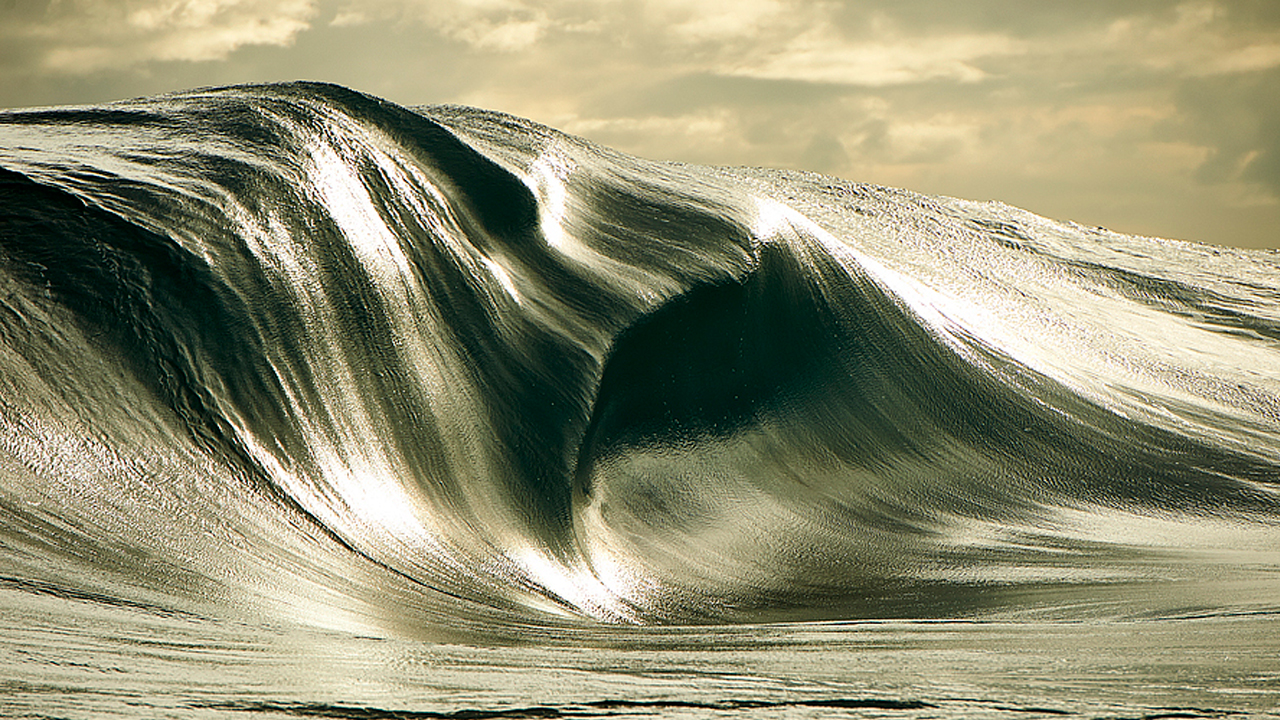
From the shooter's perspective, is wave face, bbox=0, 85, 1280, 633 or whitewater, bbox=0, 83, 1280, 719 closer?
whitewater, bbox=0, 83, 1280, 719

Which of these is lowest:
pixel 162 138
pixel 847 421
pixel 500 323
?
pixel 847 421

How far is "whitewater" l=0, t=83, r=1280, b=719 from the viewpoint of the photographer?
6.78 feet

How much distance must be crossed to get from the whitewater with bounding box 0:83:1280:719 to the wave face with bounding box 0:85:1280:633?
2 cm

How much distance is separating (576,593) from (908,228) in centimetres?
461

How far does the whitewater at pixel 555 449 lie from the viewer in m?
2.07

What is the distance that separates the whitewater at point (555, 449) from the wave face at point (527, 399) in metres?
0.02

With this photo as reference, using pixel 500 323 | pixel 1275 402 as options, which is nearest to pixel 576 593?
pixel 500 323

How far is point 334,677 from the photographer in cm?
188

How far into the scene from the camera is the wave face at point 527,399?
3.37 metres

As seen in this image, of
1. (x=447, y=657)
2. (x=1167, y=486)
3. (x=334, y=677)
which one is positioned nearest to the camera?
(x=334, y=677)

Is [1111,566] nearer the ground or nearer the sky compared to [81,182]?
nearer the ground

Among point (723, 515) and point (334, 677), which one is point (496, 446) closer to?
point (723, 515)

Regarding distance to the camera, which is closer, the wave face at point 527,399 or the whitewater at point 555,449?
the whitewater at point 555,449

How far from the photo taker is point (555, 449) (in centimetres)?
443
